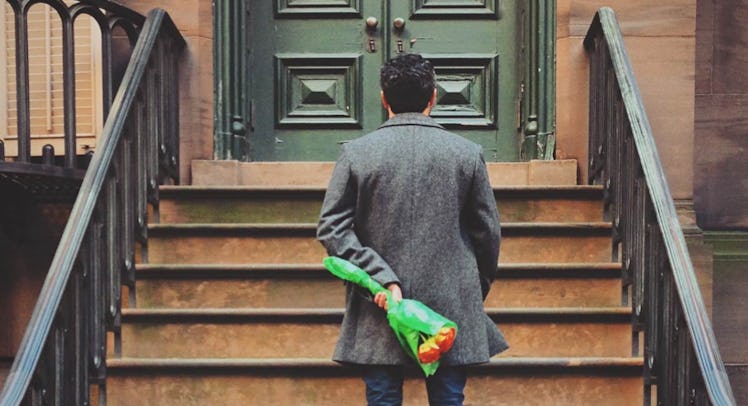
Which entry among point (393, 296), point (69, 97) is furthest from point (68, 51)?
point (393, 296)

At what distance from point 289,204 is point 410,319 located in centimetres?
287

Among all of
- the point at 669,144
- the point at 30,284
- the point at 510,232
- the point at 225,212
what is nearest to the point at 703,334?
the point at 510,232

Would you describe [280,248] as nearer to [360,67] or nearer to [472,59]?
[360,67]

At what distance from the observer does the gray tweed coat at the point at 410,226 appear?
3.65 meters

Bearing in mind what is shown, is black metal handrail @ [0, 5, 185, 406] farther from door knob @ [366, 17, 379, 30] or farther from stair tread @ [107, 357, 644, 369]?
door knob @ [366, 17, 379, 30]

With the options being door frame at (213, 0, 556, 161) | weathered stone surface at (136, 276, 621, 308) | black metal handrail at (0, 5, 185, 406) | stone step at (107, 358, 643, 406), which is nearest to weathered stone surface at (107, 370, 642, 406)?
stone step at (107, 358, 643, 406)

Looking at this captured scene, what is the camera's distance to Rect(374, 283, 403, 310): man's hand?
11.6 feet

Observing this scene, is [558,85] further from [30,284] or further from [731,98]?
[30,284]

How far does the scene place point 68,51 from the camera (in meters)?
6.07

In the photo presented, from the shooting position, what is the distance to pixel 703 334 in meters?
4.35

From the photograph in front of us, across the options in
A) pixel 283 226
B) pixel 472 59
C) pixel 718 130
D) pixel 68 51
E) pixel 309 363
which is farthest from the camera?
pixel 718 130

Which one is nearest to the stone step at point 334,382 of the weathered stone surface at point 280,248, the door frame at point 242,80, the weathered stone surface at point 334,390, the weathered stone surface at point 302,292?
the weathered stone surface at point 334,390

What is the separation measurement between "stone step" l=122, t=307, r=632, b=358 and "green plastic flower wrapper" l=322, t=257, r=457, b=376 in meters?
1.86

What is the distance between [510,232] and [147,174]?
1984 mm
